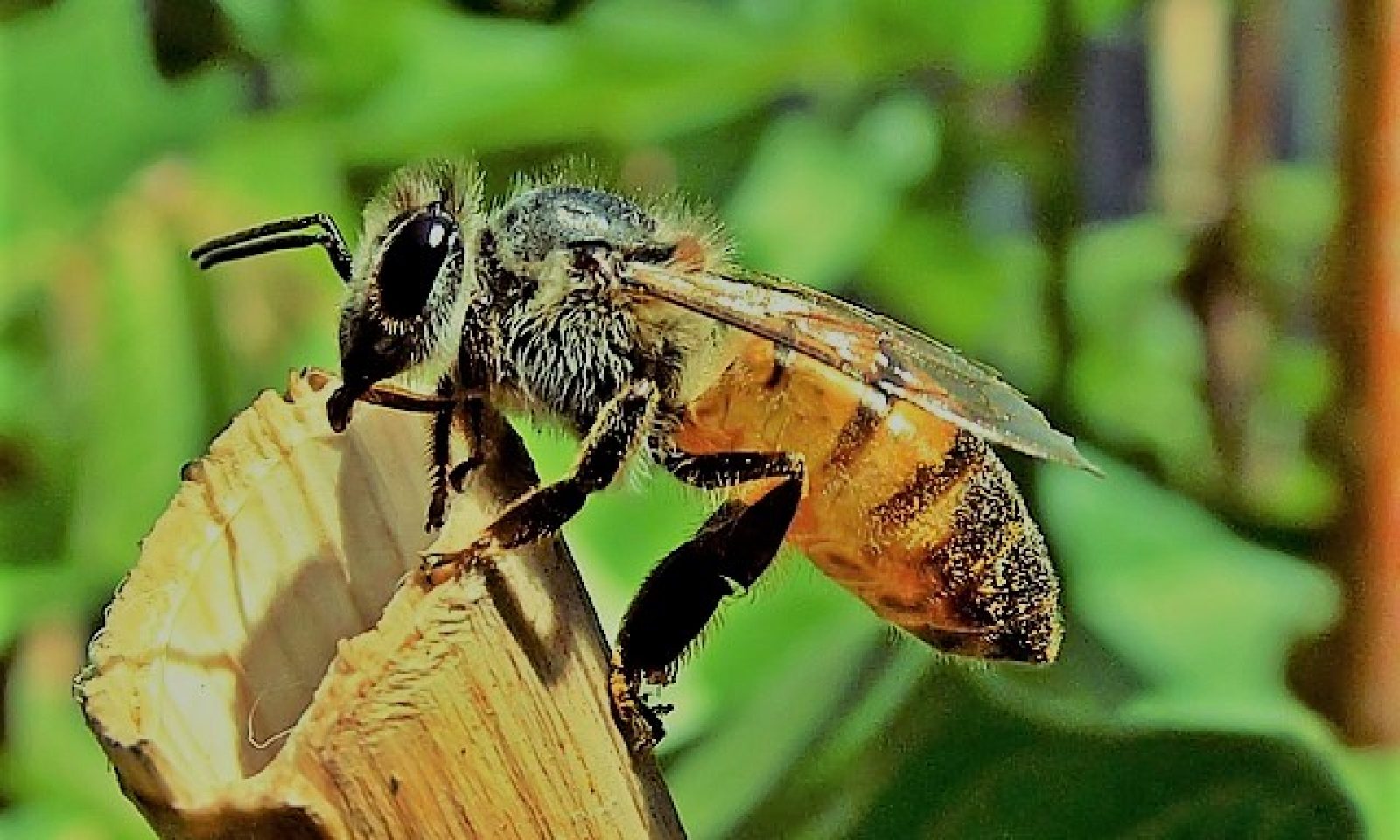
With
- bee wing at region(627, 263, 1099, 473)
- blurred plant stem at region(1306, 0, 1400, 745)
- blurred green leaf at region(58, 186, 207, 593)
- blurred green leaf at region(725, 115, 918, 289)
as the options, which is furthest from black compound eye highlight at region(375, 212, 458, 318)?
blurred green leaf at region(725, 115, 918, 289)

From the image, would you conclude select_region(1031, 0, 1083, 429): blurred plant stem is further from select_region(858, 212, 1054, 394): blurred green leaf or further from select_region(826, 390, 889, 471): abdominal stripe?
select_region(826, 390, 889, 471): abdominal stripe

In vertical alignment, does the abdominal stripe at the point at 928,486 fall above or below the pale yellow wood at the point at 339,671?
below

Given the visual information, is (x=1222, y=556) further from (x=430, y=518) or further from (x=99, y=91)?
(x=99, y=91)

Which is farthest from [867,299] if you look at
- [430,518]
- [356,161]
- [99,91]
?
[430,518]

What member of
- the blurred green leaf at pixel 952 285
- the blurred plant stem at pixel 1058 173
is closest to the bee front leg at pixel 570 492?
the blurred plant stem at pixel 1058 173

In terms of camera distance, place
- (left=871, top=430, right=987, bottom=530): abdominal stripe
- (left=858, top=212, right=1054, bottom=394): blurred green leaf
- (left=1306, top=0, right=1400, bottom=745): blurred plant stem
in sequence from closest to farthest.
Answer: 1. (left=871, top=430, right=987, bottom=530): abdominal stripe
2. (left=1306, top=0, right=1400, bottom=745): blurred plant stem
3. (left=858, top=212, right=1054, bottom=394): blurred green leaf

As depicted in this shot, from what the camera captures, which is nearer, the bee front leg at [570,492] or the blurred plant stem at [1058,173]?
the bee front leg at [570,492]

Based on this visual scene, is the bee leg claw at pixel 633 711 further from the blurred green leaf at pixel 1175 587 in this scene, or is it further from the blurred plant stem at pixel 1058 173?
the blurred plant stem at pixel 1058 173
